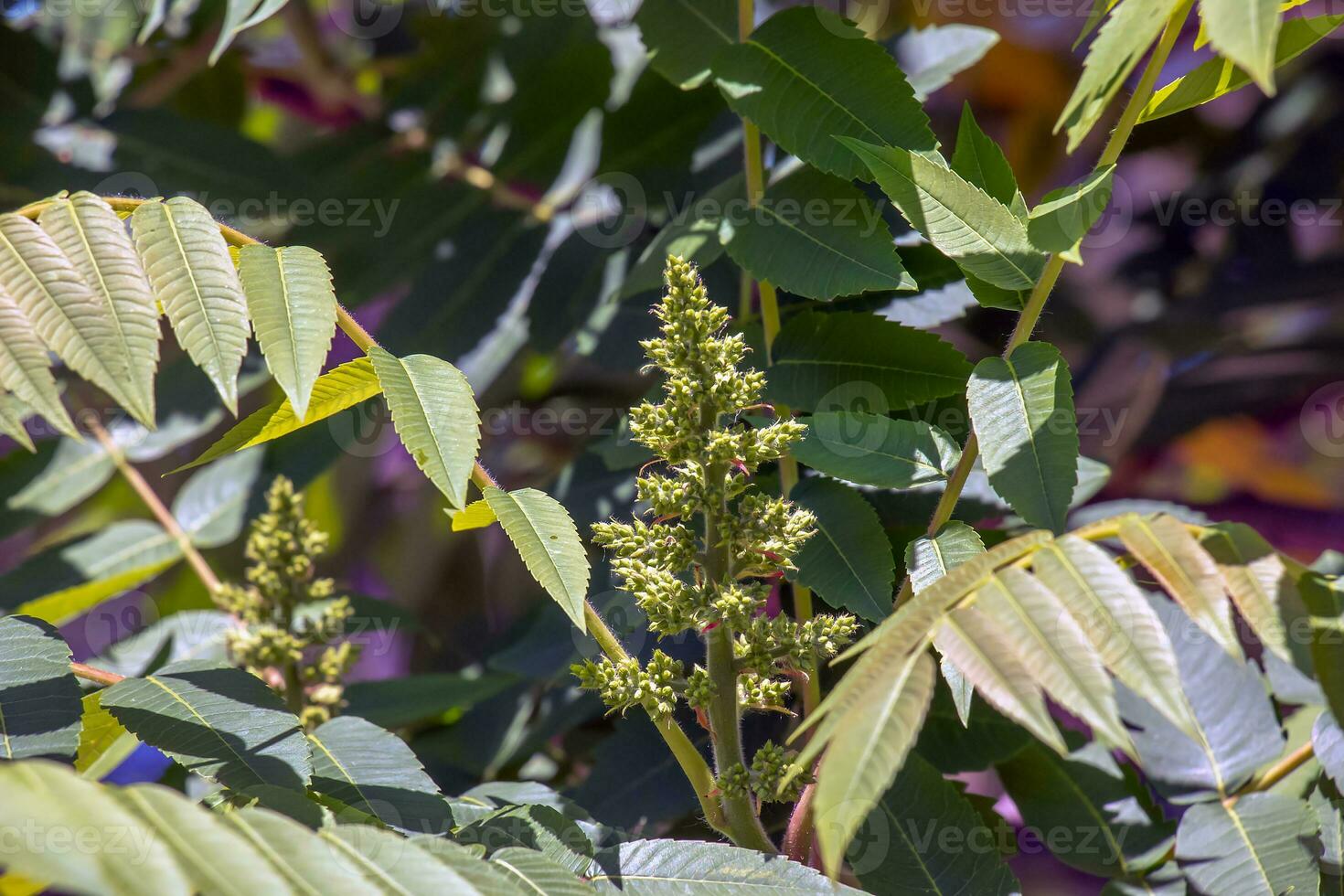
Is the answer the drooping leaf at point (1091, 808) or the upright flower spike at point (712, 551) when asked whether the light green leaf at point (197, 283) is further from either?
the drooping leaf at point (1091, 808)

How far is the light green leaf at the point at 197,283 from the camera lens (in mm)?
538

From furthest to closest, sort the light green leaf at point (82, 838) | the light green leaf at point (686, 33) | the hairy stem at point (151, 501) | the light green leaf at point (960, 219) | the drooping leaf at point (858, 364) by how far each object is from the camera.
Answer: the hairy stem at point (151, 501) → the light green leaf at point (686, 33) → the drooping leaf at point (858, 364) → the light green leaf at point (960, 219) → the light green leaf at point (82, 838)

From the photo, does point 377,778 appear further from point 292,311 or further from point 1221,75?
point 1221,75

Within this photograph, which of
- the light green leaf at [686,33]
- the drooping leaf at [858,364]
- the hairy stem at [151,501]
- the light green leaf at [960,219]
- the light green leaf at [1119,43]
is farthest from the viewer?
the hairy stem at [151,501]

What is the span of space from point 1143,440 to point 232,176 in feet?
3.77

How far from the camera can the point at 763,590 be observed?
61 cm

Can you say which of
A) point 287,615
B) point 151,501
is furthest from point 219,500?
point 287,615

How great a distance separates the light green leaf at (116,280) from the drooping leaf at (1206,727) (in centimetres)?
63

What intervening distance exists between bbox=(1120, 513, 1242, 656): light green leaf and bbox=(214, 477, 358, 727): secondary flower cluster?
55cm

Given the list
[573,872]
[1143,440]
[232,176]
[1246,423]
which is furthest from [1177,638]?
[1246,423]

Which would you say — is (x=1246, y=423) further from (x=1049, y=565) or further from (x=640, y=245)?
(x=1049, y=565)

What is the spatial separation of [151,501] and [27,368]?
0.57m

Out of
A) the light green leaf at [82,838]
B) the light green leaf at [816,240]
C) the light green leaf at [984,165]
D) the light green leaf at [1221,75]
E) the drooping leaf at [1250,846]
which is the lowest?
the drooping leaf at [1250,846]

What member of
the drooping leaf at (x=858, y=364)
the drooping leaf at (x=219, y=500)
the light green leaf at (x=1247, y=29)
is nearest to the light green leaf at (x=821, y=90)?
the drooping leaf at (x=858, y=364)
